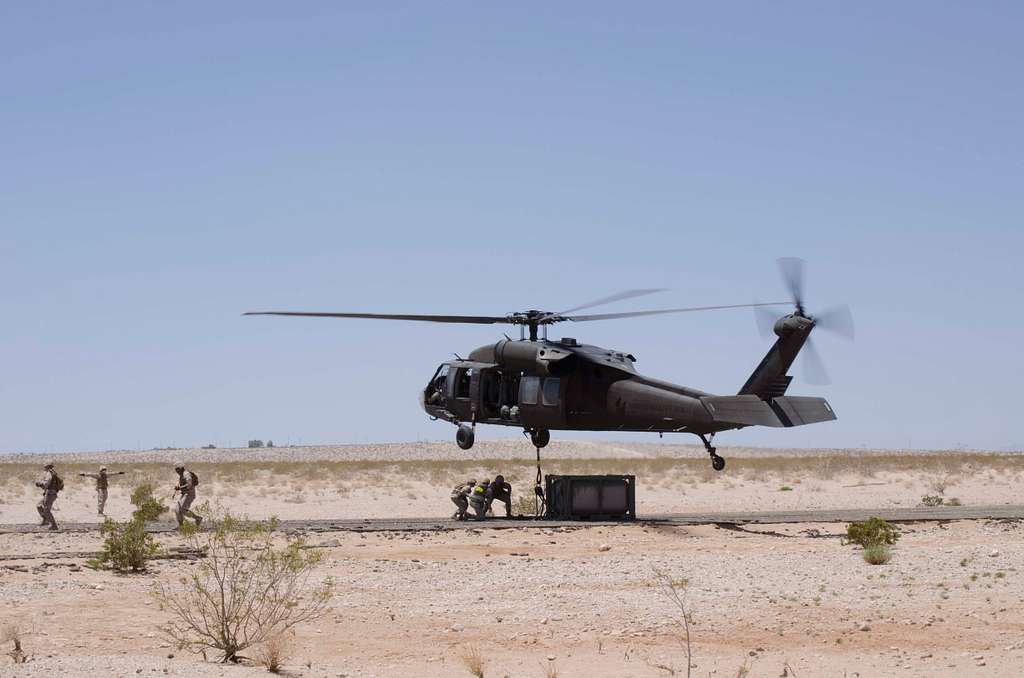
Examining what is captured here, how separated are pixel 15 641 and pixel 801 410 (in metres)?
19.8

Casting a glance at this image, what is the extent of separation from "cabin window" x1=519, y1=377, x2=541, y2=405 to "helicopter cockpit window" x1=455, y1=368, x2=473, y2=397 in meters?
1.89

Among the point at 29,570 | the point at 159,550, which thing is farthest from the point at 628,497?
the point at 29,570

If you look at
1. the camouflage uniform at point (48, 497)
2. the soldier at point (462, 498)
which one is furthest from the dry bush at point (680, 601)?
the camouflage uniform at point (48, 497)

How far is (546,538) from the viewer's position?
26953 mm

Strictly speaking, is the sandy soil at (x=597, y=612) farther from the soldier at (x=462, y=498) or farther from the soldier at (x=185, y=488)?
the soldier at (x=462, y=498)

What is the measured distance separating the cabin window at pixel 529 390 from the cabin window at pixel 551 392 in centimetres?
20

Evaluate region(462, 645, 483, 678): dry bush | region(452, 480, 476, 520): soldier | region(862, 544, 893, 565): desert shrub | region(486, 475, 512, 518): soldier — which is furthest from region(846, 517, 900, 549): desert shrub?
region(462, 645, 483, 678): dry bush

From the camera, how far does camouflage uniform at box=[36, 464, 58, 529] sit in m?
30.5

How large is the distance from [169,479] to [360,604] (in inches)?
1640

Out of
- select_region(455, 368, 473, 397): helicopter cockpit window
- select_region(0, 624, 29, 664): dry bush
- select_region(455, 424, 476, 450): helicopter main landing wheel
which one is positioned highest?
select_region(455, 368, 473, 397): helicopter cockpit window

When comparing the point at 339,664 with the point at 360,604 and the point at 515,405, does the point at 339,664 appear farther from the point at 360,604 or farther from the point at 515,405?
the point at 515,405

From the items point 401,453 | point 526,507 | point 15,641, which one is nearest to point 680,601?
point 15,641

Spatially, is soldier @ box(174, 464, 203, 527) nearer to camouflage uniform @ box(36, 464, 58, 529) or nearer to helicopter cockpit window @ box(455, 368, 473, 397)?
camouflage uniform @ box(36, 464, 58, 529)

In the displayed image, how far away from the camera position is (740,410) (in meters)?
28.0
